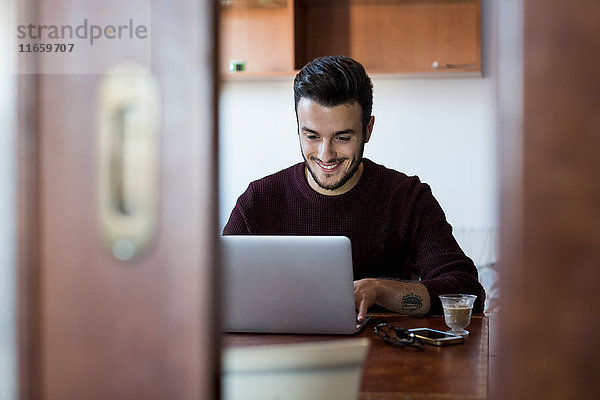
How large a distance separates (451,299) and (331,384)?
625 mm

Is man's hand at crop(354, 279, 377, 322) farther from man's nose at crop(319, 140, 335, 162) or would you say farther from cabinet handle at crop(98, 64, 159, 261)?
cabinet handle at crop(98, 64, 159, 261)

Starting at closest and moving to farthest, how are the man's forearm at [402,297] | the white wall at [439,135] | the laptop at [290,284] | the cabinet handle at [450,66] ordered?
the laptop at [290,284] → the man's forearm at [402,297] → the cabinet handle at [450,66] → the white wall at [439,135]

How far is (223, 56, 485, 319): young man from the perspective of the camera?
8.56 feet

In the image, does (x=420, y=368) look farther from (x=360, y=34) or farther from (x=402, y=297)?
(x=360, y=34)

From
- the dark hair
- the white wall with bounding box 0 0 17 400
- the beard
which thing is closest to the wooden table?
the white wall with bounding box 0 0 17 400

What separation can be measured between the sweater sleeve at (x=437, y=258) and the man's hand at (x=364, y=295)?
22cm

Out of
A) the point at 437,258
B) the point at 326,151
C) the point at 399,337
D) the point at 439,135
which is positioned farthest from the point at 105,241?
the point at 439,135

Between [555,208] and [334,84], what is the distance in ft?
6.29

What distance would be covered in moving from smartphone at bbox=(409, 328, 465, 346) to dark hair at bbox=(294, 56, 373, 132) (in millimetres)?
1129

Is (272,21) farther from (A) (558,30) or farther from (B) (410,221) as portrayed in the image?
(A) (558,30)

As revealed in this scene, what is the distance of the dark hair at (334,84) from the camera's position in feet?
8.59

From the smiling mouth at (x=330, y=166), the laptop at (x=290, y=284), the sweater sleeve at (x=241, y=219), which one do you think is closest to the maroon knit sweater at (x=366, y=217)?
the sweater sleeve at (x=241, y=219)

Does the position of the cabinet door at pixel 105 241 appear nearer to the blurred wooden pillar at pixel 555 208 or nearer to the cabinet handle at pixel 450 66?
the blurred wooden pillar at pixel 555 208

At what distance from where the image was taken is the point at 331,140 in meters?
2.65
